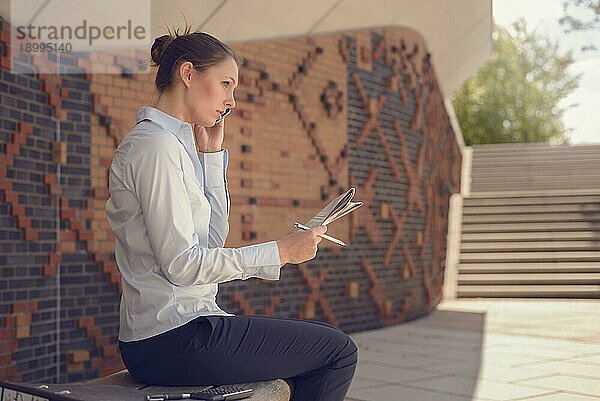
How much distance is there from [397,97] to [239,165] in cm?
283

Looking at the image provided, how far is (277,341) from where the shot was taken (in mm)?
2141

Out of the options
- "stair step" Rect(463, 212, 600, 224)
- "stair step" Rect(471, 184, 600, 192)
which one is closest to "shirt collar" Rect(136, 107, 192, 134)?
"stair step" Rect(463, 212, 600, 224)

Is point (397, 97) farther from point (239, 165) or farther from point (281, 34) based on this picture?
point (239, 165)

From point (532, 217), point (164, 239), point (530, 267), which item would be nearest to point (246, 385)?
point (164, 239)

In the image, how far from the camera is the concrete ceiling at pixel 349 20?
5523mm

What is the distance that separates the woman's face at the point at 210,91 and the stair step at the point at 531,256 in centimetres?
925

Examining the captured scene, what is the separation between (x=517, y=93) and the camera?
2911cm

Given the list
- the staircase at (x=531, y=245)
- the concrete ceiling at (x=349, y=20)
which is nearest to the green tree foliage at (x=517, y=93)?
the staircase at (x=531, y=245)

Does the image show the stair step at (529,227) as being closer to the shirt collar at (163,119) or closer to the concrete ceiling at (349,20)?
the concrete ceiling at (349,20)

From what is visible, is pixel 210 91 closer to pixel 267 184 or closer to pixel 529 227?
pixel 267 184

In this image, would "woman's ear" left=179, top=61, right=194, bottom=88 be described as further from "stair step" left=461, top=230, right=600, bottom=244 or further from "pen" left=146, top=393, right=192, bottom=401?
"stair step" left=461, top=230, right=600, bottom=244

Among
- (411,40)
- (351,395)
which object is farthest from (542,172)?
(351,395)

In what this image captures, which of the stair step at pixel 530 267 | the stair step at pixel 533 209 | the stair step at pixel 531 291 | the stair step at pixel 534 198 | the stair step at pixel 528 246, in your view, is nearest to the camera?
the stair step at pixel 531 291

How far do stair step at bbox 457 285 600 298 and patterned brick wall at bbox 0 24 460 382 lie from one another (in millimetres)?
601
